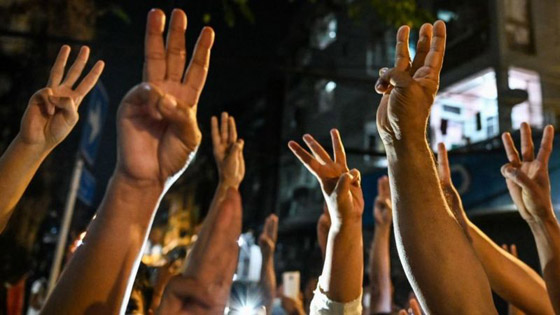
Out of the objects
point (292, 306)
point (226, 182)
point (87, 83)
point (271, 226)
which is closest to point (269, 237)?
point (271, 226)

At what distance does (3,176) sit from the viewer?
187cm

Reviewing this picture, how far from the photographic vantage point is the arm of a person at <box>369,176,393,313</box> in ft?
12.5

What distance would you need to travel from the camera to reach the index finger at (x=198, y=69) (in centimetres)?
177

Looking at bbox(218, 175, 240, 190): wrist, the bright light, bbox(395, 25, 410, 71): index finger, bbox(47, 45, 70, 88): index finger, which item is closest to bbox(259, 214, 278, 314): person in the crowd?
the bright light

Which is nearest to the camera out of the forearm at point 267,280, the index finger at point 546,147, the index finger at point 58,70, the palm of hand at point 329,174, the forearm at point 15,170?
the forearm at point 15,170

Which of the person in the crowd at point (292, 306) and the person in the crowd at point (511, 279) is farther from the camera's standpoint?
the person in the crowd at point (292, 306)

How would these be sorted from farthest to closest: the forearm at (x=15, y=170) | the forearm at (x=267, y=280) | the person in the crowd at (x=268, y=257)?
1. the forearm at (x=267, y=280)
2. the person in the crowd at (x=268, y=257)
3. the forearm at (x=15, y=170)

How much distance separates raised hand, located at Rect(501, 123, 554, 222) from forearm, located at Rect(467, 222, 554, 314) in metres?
0.26

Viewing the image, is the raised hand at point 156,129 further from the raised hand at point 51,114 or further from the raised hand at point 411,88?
the raised hand at point 411,88

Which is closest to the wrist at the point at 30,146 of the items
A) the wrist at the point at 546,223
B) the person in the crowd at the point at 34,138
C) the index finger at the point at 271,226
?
the person in the crowd at the point at 34,138

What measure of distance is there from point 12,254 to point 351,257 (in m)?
8.00

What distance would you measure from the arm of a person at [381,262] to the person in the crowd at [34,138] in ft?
7.64

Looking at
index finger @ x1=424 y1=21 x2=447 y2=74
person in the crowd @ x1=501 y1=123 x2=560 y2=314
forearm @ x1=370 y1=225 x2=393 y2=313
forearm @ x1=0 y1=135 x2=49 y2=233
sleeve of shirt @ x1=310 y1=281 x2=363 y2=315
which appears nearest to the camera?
index finger @ x1=424 y1=21 x2=447 y2=74

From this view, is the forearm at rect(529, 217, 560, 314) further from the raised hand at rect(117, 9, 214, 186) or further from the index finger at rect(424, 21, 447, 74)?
the raised hand at rect(117, 9, 214, 186)
